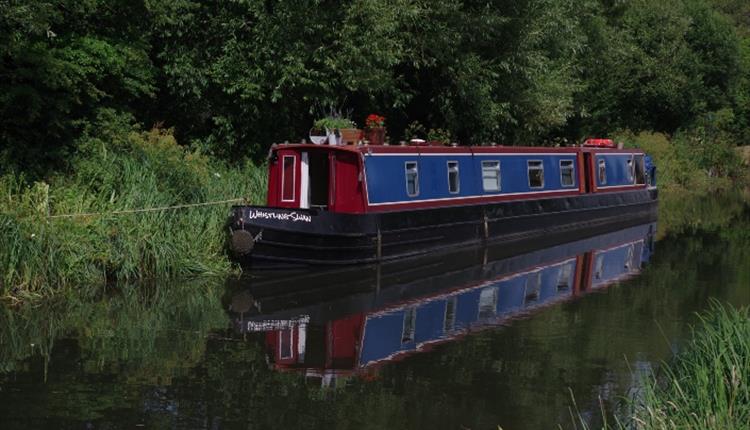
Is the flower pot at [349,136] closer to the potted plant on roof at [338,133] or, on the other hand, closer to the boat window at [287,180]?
the potted plant on roof at [338,133]

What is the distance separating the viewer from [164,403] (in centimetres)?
876

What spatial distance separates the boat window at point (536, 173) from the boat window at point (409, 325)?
360 inches

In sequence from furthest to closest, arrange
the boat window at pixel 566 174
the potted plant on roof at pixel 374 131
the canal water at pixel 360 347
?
the boat window at pixel 566 174, the potted plant on roof at pixel 374 131, the canal water at pixel 360 347

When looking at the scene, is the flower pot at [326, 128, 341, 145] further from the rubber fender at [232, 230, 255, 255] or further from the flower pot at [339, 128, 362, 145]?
the rubber fender at [232, 230, 255, 255]

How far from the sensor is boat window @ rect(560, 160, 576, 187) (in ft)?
77.3

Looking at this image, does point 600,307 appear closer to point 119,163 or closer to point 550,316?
point 550,316

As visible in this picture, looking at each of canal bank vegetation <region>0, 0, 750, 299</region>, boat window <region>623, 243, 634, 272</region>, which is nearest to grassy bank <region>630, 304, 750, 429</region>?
canal bank vegetation <region>0, 0, 750, 299</region>

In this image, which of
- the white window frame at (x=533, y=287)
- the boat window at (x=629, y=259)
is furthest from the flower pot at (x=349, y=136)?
the boat window at (x=629, y=259)

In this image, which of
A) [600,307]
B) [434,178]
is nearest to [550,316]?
[600,307]

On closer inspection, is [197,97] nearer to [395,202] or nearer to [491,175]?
[395,202]

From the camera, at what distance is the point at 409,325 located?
41.1ft

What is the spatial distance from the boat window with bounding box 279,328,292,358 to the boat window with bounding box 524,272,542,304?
382 centimetres

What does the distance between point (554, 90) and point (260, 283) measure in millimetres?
12167

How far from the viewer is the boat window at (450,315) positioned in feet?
40.7
